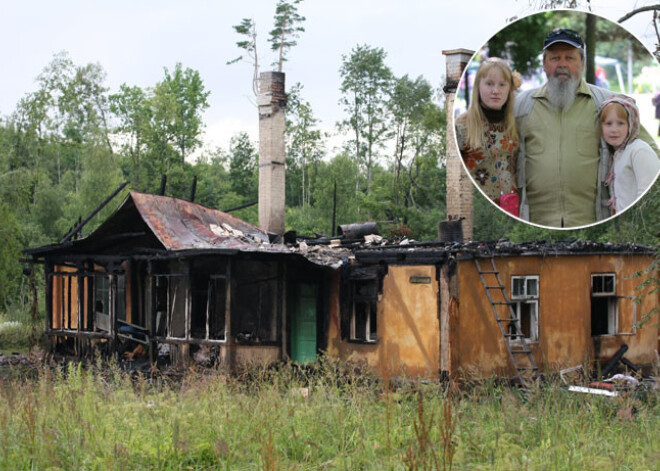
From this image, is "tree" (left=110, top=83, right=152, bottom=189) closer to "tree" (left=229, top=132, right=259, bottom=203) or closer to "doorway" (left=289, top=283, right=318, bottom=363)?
"tree" (left=229, top=132, right=259, bottom=203)

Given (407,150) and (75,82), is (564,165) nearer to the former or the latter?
(407,150)

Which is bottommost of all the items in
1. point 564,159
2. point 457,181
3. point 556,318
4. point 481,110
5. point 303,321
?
point 303,321

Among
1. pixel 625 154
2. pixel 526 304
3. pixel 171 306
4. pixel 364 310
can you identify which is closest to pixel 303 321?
pixel 364 310

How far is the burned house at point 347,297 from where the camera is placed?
12.7 meters

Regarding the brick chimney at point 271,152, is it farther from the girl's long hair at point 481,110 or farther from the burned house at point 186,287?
the girl's long hair at point 481,110

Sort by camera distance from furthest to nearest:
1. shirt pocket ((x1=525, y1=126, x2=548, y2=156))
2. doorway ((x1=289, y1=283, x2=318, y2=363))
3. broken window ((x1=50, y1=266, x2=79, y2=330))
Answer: broken window ((x1=50, y1=266, x2=79, y2=330)) < doorway ((x1=289, y1=283, x2=318, y2=363)) < shirt pocket ((x1=525, y1=126, x2=548, y2=156))

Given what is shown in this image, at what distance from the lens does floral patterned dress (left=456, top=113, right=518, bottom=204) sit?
367cm

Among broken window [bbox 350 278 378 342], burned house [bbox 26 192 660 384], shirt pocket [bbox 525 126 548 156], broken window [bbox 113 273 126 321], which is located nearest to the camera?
A: shirt pocket [bbox 525 126 548 156]

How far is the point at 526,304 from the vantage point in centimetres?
1395

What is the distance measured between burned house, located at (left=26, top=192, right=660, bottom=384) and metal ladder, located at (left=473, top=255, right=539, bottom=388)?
3 cm

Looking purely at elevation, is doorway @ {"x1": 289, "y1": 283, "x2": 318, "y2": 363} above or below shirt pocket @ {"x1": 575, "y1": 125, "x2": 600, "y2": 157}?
below

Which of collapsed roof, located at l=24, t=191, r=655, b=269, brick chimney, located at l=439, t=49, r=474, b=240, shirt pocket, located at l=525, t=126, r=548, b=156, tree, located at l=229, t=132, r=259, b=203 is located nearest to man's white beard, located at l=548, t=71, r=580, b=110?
shirt pocket, located at l=525, t=126, r=548, b=156

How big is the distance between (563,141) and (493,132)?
1.16ft

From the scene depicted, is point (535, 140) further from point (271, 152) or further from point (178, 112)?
point (178, 112)
